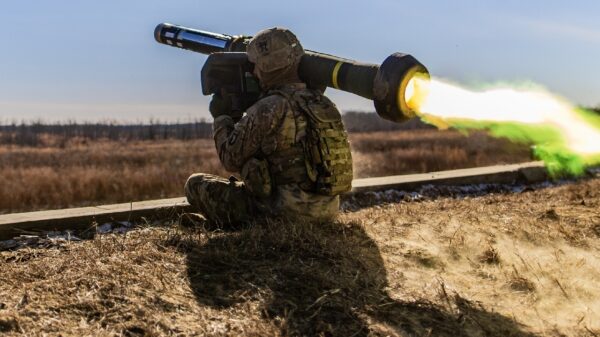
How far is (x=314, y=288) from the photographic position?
3.82m

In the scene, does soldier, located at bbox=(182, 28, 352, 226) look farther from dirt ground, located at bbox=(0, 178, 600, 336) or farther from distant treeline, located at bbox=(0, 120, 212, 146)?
distant treeline, located at bbox=(0, 120, 212, 146)

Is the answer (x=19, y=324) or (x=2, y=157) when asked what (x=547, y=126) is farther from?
(x=2, y=157)

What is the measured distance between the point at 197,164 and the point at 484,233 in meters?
24.5

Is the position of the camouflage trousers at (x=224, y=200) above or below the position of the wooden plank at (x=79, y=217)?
above

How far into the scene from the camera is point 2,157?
4475 centimetres

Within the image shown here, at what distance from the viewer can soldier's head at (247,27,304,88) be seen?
5164 mm

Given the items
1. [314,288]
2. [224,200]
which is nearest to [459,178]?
[224,200]

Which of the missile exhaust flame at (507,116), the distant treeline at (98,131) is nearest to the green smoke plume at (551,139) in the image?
the missile exhaust flame at (507,116)

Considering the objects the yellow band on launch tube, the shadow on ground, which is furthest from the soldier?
the shadow on ground

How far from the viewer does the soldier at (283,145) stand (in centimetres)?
509

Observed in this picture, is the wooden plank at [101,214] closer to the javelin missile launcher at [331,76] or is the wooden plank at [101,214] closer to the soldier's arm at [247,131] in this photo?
the soldier's arm at [247,131]

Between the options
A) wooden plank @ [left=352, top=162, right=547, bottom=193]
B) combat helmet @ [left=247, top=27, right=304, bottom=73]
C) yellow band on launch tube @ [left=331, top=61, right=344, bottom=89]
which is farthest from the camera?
wooden plank @ [left=352, top=162, right=547, bottom=193]

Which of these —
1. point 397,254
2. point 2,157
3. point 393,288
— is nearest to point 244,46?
point 397,254

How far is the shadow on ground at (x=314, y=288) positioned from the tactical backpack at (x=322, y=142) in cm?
48
